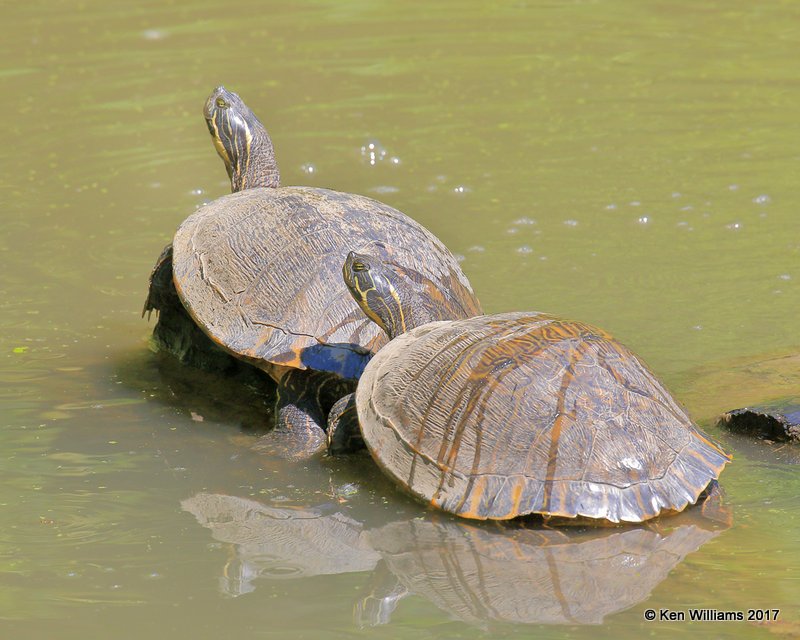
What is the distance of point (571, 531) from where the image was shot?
12.6ft

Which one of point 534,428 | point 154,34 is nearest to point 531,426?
point 534,428

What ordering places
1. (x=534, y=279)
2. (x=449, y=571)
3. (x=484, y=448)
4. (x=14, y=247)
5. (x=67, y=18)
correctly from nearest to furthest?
(x=449, y=571)
(x=484, y=448)
(x=534, y=279)
(x=14, y=247)
(x=67, y=18)

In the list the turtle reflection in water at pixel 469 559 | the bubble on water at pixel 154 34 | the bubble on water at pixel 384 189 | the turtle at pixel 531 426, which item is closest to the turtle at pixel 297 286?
the turtle at pixel 531 426

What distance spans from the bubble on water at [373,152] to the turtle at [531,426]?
448 cm

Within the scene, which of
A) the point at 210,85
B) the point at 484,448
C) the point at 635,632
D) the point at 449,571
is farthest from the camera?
the point at 210,85

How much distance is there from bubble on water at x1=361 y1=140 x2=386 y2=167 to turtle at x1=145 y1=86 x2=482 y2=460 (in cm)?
330

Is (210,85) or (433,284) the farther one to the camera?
(210,85)

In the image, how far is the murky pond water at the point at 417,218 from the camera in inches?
139

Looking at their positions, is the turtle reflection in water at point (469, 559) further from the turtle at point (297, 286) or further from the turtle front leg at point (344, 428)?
the turtle at point (297, 286)

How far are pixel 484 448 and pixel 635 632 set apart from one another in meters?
0.89

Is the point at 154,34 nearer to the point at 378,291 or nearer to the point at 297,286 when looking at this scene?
the point at 297,286

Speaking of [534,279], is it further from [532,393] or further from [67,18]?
[67,18]

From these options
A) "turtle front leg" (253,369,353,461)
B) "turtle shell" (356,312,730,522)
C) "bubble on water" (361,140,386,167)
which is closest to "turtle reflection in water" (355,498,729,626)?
"turtle shell" (356,312,730,522)

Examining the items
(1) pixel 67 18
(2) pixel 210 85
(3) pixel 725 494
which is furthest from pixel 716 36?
(3) pixel 725 494
